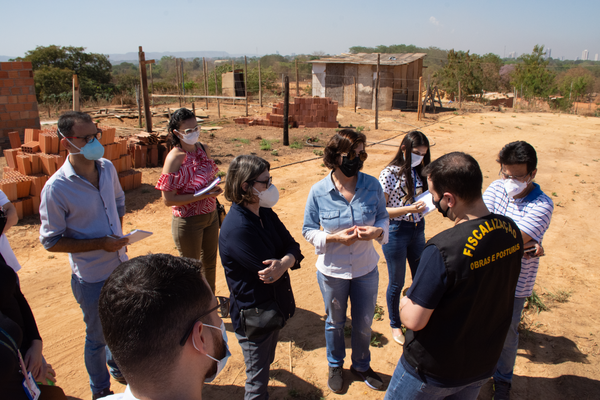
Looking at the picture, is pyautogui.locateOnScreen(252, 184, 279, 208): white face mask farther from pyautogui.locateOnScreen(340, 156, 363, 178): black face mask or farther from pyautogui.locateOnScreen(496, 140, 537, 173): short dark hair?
pyautogui.locateOnScreen(496, 140, 537, 173): short dark hair

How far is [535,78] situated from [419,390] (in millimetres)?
38231

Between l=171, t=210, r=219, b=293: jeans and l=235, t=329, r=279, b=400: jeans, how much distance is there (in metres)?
A: 1.20

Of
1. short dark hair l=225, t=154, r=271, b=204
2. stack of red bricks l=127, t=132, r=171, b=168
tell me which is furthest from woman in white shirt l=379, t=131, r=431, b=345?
stack of red bricks l=127, t=132, r=171, b=168

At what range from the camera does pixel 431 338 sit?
1.97 metres

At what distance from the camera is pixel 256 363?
2535mm

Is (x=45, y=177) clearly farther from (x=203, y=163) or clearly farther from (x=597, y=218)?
(x=597, y=218)

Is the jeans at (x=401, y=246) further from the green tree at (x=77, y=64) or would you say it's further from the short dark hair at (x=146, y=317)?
the green tree at (x=77, y=64)

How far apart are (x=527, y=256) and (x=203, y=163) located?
2943 millimetres

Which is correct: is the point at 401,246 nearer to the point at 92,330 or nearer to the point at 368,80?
the point at 92,330

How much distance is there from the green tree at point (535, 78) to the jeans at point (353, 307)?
35.3 m

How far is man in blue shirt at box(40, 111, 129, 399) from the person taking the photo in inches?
106

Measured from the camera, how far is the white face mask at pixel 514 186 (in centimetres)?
Answer: 281

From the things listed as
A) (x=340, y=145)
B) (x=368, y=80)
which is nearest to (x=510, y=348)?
(x=340, y=145)

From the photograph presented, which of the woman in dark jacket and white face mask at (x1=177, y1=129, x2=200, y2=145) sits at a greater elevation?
white face mask at (x1=177, y1=129, x2=200, y2=145)
